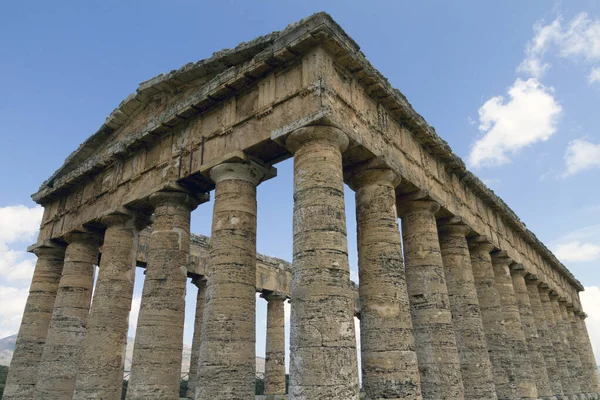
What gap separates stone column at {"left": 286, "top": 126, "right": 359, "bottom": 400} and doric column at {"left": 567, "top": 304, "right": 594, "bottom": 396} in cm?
2435

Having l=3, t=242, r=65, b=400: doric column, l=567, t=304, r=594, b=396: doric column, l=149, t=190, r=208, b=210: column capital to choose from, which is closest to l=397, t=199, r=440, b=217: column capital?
l=149, t=190, r=208, b=210: column capital

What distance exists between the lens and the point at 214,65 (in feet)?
40.3

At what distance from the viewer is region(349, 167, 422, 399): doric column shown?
30.5ft

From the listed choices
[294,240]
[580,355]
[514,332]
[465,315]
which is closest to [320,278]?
[294,240]

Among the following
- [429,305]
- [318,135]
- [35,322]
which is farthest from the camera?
[35,322]

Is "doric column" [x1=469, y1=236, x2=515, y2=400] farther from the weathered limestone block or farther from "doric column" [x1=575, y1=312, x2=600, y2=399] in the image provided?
"doric column" [x1=575, y1=312, x2=600, y2=399]

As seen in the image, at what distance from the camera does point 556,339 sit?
24359 mm

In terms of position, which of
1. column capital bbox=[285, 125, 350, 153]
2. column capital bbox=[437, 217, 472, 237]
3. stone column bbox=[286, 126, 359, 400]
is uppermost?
column capital bbox=[437, 217, 472, 237]

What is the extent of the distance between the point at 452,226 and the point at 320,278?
8550 mm

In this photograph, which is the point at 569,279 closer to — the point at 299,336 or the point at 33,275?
the point at 299,336

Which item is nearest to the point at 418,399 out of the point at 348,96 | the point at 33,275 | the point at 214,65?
the point at 348,96

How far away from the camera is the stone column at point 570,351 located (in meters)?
24.3

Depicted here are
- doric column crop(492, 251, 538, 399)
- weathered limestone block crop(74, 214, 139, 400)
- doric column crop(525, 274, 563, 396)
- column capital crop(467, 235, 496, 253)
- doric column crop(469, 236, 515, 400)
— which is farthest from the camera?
doric column crop(525, 274, 563, 396)

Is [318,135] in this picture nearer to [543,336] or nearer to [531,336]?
[531,336]
